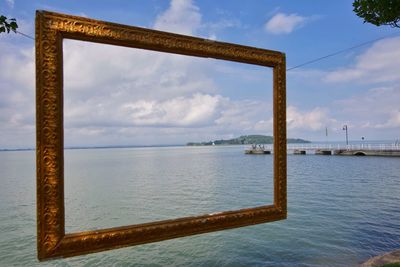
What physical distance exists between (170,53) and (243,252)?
9.45 metres

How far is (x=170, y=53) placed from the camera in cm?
300

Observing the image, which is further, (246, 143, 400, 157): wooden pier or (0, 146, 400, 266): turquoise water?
(246, 143, 400, 157): wooden pier

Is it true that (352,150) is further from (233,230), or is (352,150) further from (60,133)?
(60,133)

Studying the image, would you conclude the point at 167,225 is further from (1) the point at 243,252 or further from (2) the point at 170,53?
(1) the point at 243,252

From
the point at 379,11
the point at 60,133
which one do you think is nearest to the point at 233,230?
the point at 379,11

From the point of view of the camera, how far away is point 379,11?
6.65m

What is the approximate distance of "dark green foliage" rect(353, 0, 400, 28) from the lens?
6.45 m

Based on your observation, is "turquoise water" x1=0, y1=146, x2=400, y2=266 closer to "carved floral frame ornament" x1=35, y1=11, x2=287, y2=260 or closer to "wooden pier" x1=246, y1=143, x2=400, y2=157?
"carved floral frame ornament" x1=35, y1=11, x2=287, y2=260

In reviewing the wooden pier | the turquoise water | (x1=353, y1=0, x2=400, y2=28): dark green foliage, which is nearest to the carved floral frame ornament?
the turquoise water

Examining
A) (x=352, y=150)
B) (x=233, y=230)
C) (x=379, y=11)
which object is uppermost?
(x=379, y=11)

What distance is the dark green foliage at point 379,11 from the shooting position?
6449 millimetres

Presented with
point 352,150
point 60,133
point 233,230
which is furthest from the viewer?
point 352,150

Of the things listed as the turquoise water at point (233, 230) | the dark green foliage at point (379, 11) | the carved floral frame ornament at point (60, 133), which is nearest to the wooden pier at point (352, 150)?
the turquoise water at point (233, 230)

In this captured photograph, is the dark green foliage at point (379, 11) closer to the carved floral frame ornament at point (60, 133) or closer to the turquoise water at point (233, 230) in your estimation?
the carved floral frame ornament at point (60, 133)
